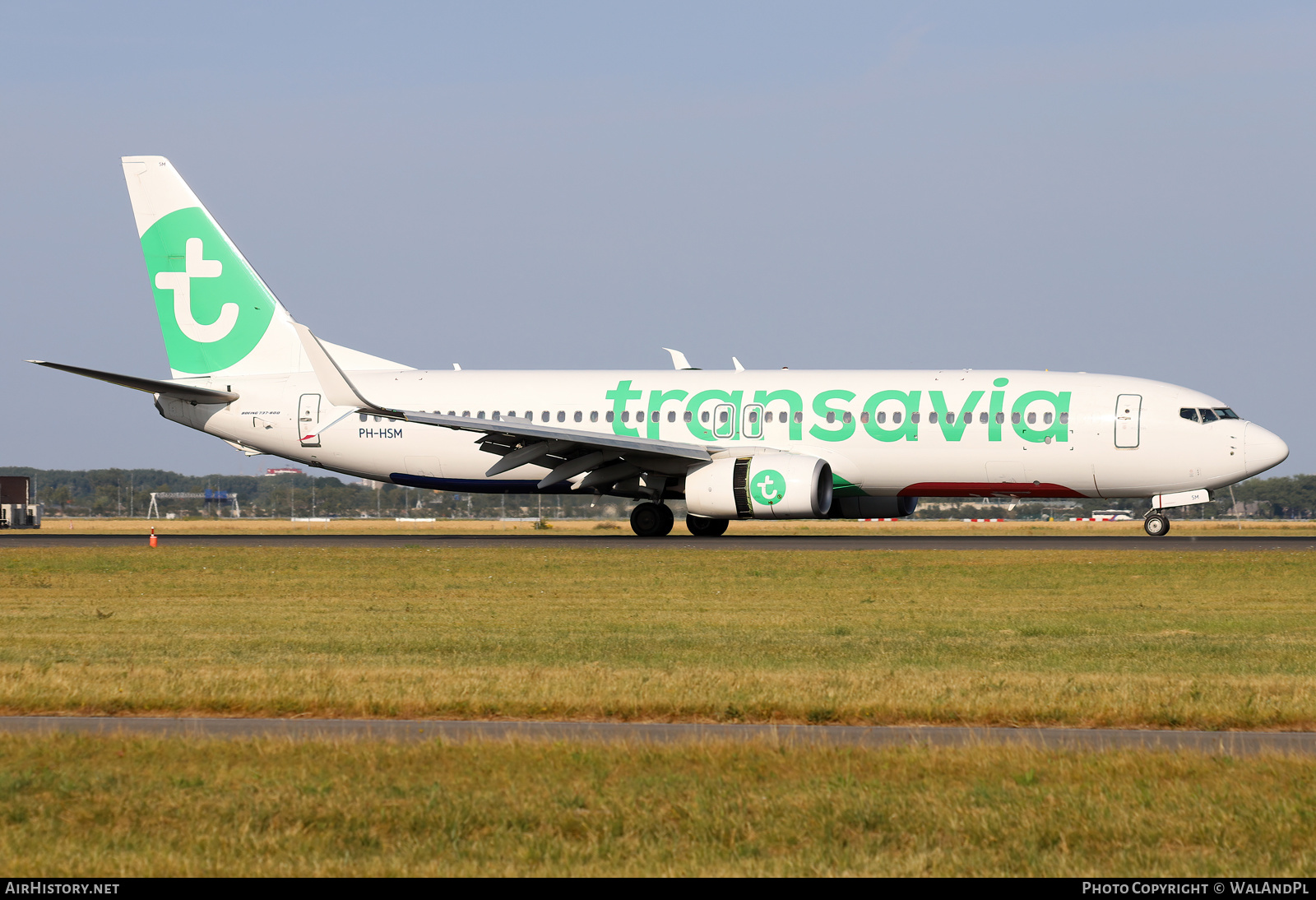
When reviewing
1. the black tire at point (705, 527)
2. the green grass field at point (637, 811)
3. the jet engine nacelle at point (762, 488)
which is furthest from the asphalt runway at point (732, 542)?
the green grass field at point (637, 811)

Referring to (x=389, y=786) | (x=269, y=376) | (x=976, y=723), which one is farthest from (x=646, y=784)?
(x=269, y=376)

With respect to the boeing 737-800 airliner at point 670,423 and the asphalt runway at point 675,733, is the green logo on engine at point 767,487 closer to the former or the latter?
the boeing 737-800 airliner at point 670,423

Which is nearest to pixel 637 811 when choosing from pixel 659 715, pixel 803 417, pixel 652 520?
pixel 659 715

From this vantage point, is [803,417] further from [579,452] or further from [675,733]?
[675,733]

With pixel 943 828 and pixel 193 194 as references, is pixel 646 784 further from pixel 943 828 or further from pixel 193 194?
pixel 193 194

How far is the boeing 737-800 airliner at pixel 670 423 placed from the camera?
113ft

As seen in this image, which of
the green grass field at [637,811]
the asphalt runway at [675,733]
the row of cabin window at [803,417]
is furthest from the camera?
the row of cabin window at [803,417]

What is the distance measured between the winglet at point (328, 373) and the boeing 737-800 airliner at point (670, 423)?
59 millimetres

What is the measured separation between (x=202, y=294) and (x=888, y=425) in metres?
19.8

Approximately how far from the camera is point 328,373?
34.2 m

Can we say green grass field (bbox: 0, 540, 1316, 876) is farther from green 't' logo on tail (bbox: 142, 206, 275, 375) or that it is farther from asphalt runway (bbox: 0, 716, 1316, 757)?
green 't' logo on tail (bbox: 142, 206, 275, 375)

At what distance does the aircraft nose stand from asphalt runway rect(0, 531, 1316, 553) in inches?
76.0

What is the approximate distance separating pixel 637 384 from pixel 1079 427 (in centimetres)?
1140
